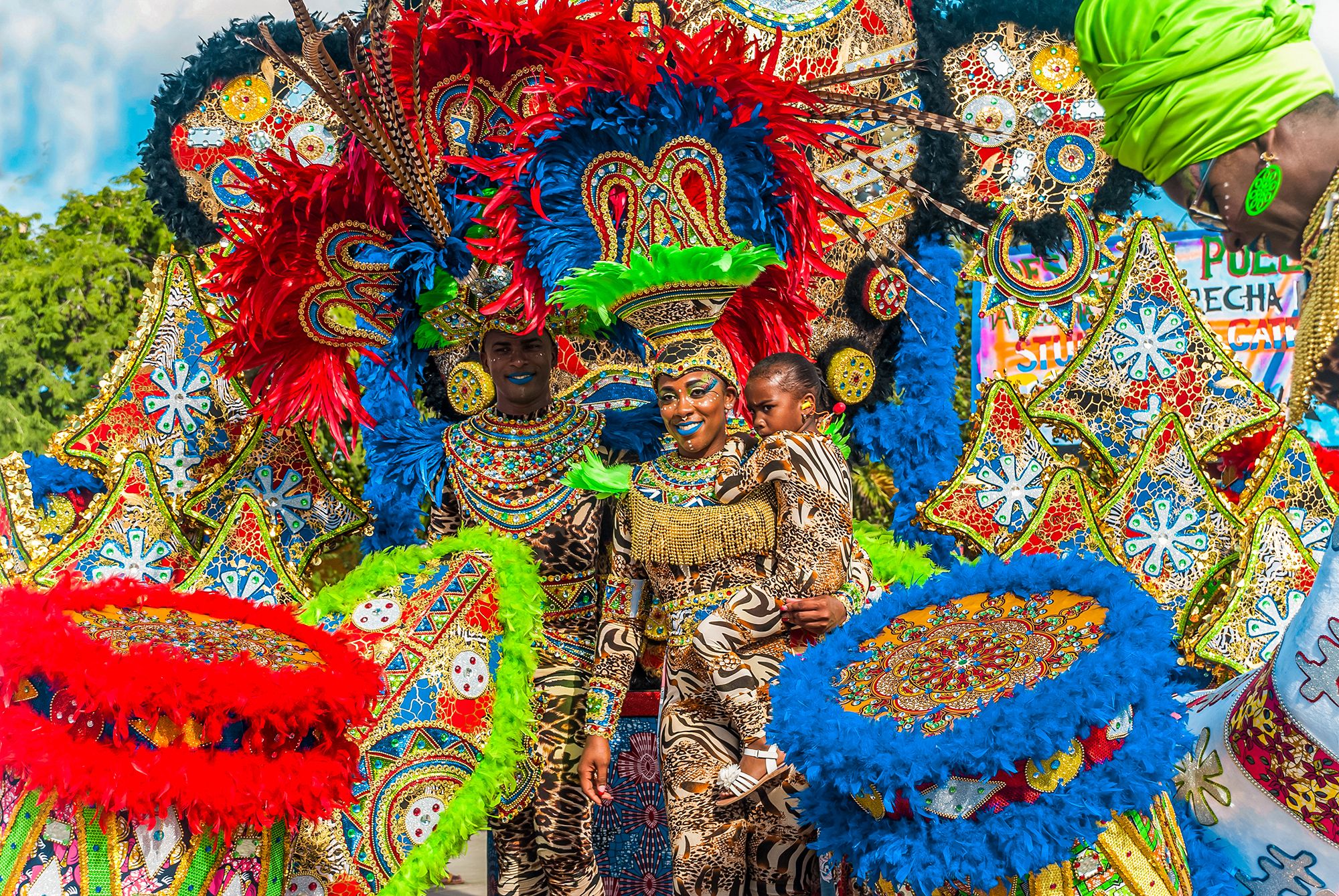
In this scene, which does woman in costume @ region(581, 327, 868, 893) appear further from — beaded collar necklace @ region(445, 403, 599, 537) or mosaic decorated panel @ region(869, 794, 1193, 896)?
mosaic decorated panel @ region(869, 794, 1193, 896)

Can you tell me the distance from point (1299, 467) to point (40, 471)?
17.4 feet

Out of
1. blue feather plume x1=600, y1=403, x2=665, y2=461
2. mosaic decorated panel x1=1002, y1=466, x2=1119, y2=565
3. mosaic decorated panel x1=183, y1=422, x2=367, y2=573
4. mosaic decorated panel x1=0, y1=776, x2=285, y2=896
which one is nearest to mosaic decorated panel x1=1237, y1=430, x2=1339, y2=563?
mosaic decorated panel x1=1002, y1=466, x2=1119, y2=565

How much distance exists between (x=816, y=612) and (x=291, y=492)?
3046mm

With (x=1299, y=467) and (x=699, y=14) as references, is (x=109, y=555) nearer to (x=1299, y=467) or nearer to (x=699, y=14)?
(x=699, y=14)

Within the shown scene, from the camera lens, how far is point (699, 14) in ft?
19.1

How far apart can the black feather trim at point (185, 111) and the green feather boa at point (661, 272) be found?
2965 millimetres

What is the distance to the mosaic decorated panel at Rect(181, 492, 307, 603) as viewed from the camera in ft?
17.4

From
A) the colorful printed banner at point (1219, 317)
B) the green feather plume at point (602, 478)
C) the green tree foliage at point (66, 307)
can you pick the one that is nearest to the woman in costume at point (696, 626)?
the green feather plume at point (602, 478)

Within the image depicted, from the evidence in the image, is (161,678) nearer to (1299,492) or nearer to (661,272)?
(661,272)

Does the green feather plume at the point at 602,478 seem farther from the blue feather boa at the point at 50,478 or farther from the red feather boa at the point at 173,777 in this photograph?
the blue feather boa at the point at 50,478

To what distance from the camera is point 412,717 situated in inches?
147

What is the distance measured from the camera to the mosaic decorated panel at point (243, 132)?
596 centimetres

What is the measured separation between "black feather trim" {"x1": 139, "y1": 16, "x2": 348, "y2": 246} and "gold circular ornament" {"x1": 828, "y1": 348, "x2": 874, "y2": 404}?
286 cm

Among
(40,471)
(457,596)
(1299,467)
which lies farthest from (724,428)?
(40,471)
